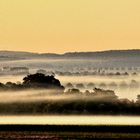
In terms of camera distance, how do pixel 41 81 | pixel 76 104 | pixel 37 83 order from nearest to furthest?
pixel 76 104 → pixel 37 83 → pixel 41 81

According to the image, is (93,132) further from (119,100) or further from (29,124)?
(119,100)

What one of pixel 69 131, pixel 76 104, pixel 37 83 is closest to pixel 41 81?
pixel 37 83

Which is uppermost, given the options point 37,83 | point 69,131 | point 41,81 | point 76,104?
point 41,81

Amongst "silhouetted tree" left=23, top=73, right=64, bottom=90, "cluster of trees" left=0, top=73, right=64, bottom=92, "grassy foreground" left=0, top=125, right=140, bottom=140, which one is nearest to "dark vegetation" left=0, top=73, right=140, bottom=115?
"cluster of trees" left=0, top=73, right=64, bottom=92

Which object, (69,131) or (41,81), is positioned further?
(41,81)

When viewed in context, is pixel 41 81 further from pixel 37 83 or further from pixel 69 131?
pixel 69 131

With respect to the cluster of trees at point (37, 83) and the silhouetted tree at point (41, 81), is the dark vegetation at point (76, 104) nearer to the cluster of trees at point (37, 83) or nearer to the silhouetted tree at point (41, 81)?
the cluster of trees at point (37, 83)

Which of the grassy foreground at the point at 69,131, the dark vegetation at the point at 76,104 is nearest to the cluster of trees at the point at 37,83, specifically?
the dark vegetation at the point at 76,104

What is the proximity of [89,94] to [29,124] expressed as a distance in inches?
464

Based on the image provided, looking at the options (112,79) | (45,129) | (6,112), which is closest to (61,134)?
(45,129)

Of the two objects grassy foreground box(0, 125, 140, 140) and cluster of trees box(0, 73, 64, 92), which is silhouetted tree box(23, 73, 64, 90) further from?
grassy foreground box(0, 125, 140, 140)

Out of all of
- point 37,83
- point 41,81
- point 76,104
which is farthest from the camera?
point 41,81

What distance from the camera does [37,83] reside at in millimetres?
82812

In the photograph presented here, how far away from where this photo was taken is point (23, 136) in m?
61.5
